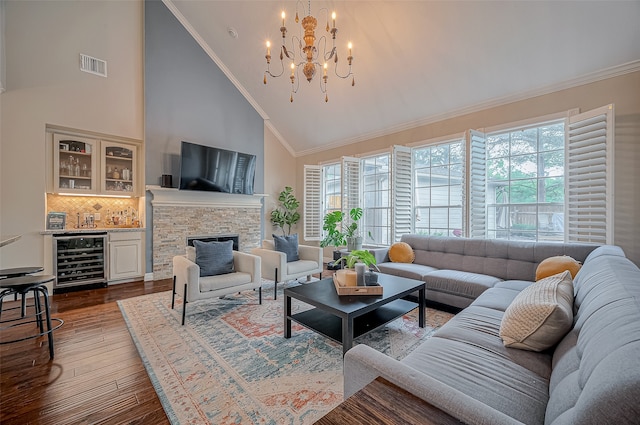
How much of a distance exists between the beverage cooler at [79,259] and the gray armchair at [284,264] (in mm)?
2579

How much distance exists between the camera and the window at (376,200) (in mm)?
5543

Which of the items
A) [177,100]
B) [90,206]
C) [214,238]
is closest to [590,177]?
[214,238]

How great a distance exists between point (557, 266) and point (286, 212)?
5488mm

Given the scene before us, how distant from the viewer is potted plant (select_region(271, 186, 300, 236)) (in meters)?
6.87

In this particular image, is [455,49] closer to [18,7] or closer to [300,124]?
[300,124]

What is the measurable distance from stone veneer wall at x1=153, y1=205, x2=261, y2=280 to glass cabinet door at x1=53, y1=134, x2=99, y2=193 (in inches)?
42.6

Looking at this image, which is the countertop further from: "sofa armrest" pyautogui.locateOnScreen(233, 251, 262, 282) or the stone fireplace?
"sofa armrest" pyautogui.locateOnScreen(233, 251, 262, 282)

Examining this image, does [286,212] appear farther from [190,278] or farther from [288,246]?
[190,278]

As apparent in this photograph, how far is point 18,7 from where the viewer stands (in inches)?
149

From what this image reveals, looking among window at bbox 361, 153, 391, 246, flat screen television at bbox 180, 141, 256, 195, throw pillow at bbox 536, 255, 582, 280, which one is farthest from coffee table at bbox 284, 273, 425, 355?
flat screen television at bbox 180, 141, 256, 195

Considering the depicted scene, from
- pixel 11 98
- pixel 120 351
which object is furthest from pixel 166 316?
pixel 11 98

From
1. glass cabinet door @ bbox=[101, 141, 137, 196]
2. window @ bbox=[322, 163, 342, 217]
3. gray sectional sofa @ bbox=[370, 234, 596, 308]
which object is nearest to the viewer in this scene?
gray sectional sofa @ bbox=[370, 234, 596, 308]

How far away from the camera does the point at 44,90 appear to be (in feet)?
13.1

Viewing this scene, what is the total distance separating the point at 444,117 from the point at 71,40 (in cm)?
596
